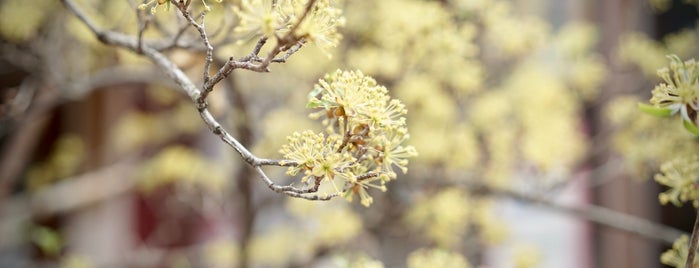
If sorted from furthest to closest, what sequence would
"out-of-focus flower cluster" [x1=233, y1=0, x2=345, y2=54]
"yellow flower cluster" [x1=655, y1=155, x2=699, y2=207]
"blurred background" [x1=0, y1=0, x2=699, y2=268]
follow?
"blurred background" [x1=0, y1=0, x2=699, y2=268]
"yellow flower cluster" [x1=655, y1=155, x2=699, y2=207]
"out-of-focus flower cluster" [x1=233, y1=0, x2=345, y2=54]

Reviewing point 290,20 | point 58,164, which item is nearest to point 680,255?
point 290,20

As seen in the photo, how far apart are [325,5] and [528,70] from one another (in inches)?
65.4

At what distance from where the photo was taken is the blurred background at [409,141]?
1648mm

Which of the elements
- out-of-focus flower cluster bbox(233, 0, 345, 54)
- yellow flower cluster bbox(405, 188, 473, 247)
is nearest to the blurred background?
yellow flower cluster bbox(405, 188, 473, 247)

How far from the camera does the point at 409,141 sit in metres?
1.78

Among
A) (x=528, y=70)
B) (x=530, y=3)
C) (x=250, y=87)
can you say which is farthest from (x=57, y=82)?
(x=530, y=3)

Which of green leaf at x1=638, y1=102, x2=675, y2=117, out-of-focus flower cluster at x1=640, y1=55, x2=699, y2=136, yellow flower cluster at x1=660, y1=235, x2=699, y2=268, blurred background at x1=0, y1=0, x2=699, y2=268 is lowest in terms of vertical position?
yellow flower cluster at x1=660, y1=235, x2=699, y2=268

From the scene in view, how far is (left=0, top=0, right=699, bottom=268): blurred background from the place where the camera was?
165 centimetres

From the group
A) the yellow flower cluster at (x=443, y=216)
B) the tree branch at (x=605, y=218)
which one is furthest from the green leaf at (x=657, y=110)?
the yellow flower cluster at (x=443, y=216)

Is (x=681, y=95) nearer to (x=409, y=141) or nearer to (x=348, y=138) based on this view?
(x=348, y=138)

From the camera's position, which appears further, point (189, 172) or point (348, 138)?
point (189, 172)

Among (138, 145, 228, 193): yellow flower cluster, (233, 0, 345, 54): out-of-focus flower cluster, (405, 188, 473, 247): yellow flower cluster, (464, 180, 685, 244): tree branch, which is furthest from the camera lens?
(138, 145, 228, 193): yellow flower cluster

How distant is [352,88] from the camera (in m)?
0.74

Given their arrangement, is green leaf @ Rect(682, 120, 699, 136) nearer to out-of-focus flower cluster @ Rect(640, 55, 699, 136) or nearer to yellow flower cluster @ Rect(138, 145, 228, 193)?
out-of-focus flower cluster @ Rect(640, 55, 699, 136)
